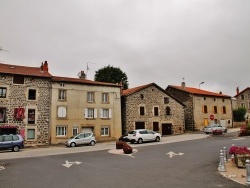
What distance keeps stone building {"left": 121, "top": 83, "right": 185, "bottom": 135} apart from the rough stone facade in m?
10.7

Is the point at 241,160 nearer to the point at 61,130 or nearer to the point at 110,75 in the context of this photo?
the point at 61,130

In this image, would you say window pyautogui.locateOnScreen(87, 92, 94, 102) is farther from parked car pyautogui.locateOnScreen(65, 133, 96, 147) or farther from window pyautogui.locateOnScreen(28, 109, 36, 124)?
window pyautogui.locateOnScreen(28, 109, 36, 124)

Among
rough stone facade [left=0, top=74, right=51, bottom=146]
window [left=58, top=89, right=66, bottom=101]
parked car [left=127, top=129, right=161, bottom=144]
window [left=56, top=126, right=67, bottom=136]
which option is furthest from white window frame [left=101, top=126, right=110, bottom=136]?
rough stone facade [left=0, top=74, right=51, bottom=146]

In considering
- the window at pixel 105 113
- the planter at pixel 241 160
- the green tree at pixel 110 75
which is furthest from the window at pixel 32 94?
the planter at pixel 241 160

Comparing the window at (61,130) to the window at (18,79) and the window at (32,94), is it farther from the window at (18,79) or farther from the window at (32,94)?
the window at (18,79)

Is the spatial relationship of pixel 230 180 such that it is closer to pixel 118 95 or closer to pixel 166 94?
pixel 118 95

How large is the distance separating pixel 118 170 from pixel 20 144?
14784mm

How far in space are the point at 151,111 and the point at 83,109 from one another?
10.3 metres

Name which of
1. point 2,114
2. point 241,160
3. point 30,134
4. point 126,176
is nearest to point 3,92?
point 2,114

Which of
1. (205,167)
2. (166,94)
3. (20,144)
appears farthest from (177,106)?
(205,167)

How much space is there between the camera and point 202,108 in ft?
143

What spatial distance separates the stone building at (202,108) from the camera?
42.8 m

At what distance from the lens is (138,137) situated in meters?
27.6

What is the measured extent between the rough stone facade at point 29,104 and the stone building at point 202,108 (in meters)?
23.4
